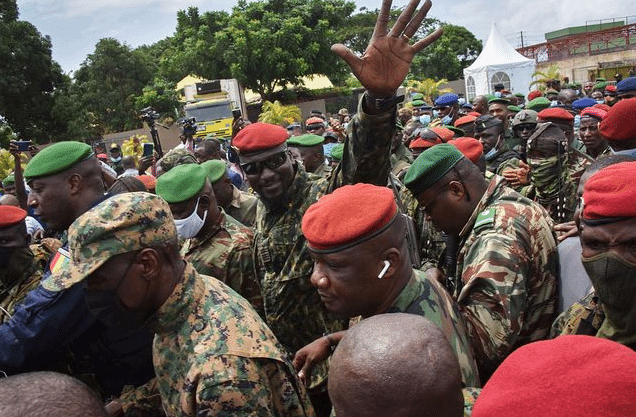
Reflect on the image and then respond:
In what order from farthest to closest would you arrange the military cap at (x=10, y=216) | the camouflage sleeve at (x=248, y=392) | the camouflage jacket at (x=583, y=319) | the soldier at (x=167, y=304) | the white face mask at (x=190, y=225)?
the white face mask at (x=190, y=225), the military cap at (x=10, y=216), the camouflage jacket at (x=583, y=319), the soldier at (x=167, y=304), the camouflage sleeve at (x=248, y=392)

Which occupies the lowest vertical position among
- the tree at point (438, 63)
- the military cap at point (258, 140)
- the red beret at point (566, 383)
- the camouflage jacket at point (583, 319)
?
the camouflage jacket at point (583, 319)

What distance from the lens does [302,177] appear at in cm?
362

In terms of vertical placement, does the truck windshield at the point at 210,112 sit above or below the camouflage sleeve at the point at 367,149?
above

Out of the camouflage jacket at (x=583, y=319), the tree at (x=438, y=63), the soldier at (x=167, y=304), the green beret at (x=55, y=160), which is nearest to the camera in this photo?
the soldier at (x=167, y=304)

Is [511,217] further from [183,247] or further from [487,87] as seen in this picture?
[487,87]

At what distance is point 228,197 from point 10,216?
6.67 feet

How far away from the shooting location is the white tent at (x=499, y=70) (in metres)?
27.2

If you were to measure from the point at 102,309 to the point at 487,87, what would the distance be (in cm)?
2812

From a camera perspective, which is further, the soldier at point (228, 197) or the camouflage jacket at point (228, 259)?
the soldier at point (228, 197)

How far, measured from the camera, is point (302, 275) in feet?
→ 10.9

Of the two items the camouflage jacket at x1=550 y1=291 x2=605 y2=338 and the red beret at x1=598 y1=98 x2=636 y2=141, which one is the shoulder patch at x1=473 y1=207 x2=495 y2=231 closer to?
the camouflage jacket at x1=550 y1=291 x2=605 y2=338

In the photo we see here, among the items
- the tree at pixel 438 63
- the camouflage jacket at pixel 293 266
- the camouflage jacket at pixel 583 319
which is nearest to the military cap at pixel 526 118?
the camouflage jacket at pixel 293 266

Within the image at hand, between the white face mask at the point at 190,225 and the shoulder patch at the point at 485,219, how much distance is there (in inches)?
70.8

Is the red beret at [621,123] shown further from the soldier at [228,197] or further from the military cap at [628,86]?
the military cap at [628,86]
